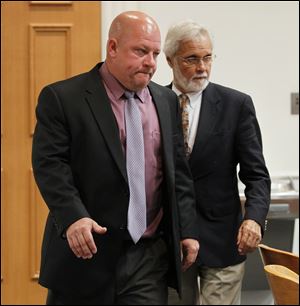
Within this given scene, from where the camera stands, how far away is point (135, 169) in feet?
6.63

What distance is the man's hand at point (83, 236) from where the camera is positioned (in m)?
1.85

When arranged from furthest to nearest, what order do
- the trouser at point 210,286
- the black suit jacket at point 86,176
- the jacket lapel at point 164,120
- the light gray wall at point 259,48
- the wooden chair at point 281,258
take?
the light gray wall at point 259,48, the trouser at point 210,286, the jacket lapel at point 164,120, the black suit jacket at point 86,176, the wooden chair at point 281,258

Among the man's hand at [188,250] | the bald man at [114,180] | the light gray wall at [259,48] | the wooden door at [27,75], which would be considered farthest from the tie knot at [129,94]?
the wooden door at [27,75]

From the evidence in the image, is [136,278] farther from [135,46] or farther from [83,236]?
[135,46]

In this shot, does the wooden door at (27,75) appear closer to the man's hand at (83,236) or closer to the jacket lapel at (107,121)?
the jacket lapel at (107,121)

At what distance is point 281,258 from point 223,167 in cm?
108

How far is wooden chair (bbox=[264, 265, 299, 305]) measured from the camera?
41.2 inches

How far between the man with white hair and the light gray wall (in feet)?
3.43

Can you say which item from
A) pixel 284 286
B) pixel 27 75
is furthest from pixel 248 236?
pixel 27 75

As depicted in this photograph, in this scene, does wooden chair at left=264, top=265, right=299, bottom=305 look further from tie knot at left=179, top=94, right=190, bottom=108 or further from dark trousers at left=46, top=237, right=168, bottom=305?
tie knot at left=179, top=94, right=190, bottom=108

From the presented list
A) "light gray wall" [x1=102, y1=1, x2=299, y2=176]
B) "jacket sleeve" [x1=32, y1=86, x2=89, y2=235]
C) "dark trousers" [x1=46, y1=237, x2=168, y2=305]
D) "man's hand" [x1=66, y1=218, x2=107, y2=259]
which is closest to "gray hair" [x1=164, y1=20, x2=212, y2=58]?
"jacket sleeve" [x1=32, y1=86, x2=89, y2=235]

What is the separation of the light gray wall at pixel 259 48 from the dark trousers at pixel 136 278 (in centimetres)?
147

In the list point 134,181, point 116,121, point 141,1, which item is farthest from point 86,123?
point 141,1

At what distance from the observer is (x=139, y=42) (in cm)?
197
